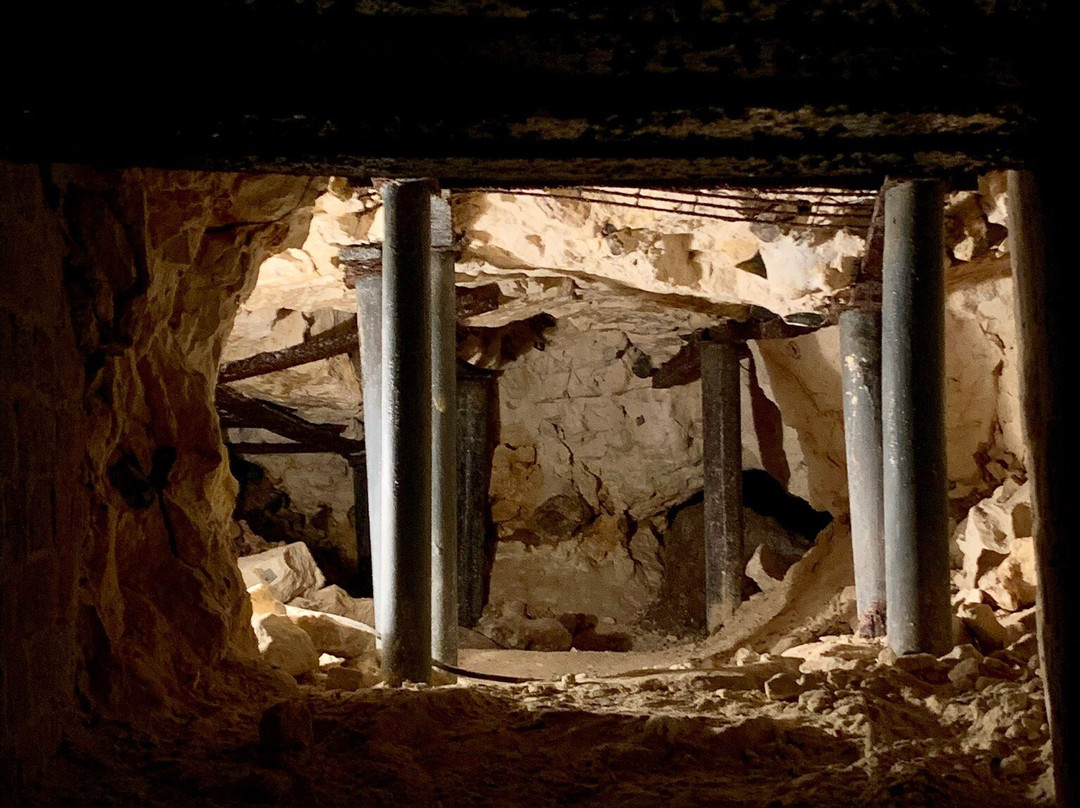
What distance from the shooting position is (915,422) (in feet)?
14.5

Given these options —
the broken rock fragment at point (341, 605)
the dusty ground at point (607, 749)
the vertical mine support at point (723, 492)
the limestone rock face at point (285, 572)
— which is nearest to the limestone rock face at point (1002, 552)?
the dusty ground at point (607, 749)

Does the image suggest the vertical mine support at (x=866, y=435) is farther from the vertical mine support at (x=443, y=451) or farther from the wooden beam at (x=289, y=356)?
the wooden beam at (x=289, y=356)

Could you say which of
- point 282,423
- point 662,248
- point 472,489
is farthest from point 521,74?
point 282,423

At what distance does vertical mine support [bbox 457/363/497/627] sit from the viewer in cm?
1088

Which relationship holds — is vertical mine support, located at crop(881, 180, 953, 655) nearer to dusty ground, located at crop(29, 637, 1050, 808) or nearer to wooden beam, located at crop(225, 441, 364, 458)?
dusty ground, located at crop(29, 637, 1050, 808)

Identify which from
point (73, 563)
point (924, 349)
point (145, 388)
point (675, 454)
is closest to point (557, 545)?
point (675, 454)

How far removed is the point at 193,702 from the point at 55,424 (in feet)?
4.29

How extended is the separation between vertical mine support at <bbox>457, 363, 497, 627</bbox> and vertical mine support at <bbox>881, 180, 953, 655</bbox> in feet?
23.0

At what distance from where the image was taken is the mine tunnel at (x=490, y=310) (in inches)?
64.1

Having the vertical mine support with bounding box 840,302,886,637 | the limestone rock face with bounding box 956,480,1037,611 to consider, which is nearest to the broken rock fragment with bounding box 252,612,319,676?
the vertical mine support with bounding box 840,302,886,637

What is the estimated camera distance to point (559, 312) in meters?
9.70

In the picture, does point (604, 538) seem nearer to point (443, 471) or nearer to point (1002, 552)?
point (443, 471)

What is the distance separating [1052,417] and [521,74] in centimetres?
125

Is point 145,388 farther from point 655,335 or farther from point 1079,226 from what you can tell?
point 655,335
